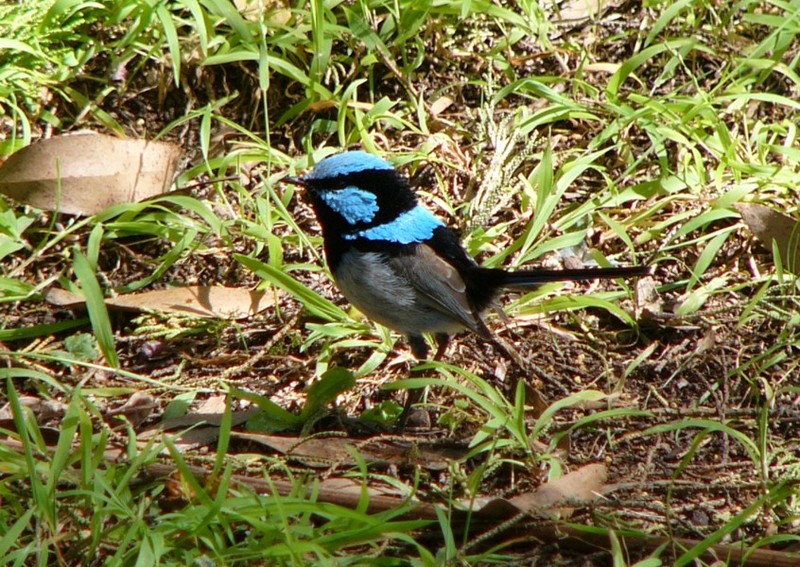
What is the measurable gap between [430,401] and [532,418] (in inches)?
20.3

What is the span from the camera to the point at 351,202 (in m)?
4.94

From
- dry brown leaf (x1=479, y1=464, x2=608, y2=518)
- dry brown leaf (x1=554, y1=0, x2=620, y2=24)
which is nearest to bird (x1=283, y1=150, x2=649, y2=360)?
dry brown leaf (x1=479, y1=464, x2=608, y2=518)

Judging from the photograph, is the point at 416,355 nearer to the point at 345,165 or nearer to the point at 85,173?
the point at 345,165

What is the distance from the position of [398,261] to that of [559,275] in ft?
2.45

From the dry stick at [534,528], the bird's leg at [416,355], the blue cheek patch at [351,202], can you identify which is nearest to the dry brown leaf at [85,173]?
the blue cheek patch at [351,202]

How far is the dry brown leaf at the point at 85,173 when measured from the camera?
531 centimetres

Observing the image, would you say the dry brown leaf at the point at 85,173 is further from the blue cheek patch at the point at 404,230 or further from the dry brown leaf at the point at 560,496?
the dry brown leaf at the point at 560,496

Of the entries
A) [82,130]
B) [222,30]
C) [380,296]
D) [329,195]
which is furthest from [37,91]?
[380,296]

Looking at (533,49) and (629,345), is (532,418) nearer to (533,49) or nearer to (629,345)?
(629,345)

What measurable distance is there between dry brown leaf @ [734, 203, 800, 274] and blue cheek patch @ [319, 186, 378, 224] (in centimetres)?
185

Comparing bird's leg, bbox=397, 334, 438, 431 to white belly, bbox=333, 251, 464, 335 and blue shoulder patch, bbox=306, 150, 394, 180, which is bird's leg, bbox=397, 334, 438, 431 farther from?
blue shoulder patch, bbox=306, 150, 394, 180

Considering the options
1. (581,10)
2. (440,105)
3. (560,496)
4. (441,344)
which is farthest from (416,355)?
(581,10)

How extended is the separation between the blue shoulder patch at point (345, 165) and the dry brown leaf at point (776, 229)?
1816 mm

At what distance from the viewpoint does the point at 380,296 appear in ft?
15.5
